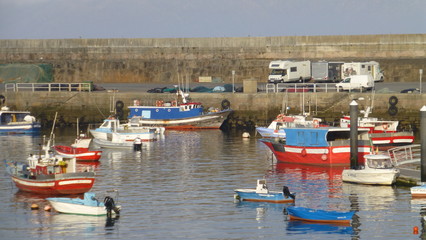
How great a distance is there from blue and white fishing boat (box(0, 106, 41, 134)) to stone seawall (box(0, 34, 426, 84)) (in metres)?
18.2

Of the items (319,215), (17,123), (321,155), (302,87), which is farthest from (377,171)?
(17,123)

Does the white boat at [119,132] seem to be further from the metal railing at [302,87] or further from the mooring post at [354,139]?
the mooring post at [354,139]

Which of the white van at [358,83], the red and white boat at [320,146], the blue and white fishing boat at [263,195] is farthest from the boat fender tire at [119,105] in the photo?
the blue and white fishing boat at [263,195]

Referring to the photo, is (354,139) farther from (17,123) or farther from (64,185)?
(17,123)

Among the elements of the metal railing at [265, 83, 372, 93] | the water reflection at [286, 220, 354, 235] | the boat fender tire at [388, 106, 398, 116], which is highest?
the metal railing at [265, 83, 372, 93]

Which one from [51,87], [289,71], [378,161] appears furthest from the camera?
[289,71]

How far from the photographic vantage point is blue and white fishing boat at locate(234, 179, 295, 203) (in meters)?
40.6

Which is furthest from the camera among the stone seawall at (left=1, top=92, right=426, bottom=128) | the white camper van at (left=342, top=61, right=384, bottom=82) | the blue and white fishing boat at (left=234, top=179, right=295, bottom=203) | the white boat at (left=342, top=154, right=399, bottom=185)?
the white camper van at (left=342, top=61, right=384, bottom=82)

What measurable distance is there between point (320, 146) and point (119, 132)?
1828cm

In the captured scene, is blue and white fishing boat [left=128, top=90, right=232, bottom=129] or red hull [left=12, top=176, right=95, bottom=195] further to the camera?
blue and white fishing boat [left=128, top=90, right=232, bottom=129]

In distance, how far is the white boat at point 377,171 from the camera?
4419cm

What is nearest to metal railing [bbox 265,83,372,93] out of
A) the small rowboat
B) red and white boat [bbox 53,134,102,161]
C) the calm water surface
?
the calm water surface

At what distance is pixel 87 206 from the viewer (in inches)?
1497

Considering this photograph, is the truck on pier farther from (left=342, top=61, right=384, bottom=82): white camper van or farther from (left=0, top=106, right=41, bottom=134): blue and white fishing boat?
(left=0, top=106, right=41, bottom=134): blue and white fishing boat
